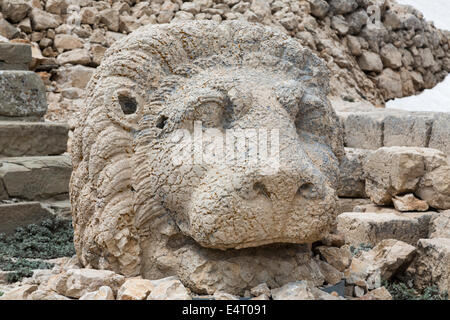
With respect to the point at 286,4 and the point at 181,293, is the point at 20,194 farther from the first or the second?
the point at 286,4

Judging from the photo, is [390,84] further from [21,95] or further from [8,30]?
[21,95]

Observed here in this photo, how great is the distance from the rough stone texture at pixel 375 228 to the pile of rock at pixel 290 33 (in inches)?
180

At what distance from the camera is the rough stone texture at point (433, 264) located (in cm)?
288

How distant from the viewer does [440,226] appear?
4.67 metres

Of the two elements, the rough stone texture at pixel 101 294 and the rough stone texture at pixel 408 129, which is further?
the rough stone texture at pixel 408 129

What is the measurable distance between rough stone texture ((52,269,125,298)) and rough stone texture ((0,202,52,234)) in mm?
2255

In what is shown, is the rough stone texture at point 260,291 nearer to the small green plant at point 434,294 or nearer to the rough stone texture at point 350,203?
the small green plant at point 434,294

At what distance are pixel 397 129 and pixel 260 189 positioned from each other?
14.9 feet

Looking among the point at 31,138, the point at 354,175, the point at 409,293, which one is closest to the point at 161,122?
the point at 409,293

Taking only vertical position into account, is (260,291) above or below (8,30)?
below

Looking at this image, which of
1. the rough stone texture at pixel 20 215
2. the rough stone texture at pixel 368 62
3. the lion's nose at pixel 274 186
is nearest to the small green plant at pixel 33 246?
the rough stone texture at pixel 20 215

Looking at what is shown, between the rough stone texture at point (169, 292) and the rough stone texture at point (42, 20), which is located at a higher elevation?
the rough stone texture at point (42, 20)

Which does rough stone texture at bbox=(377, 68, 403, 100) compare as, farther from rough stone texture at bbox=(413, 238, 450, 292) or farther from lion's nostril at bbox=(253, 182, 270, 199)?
lion's nostril at bbox=(253, 182, 270, 199)

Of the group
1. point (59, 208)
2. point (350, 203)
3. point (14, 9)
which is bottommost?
point (350, 203)
